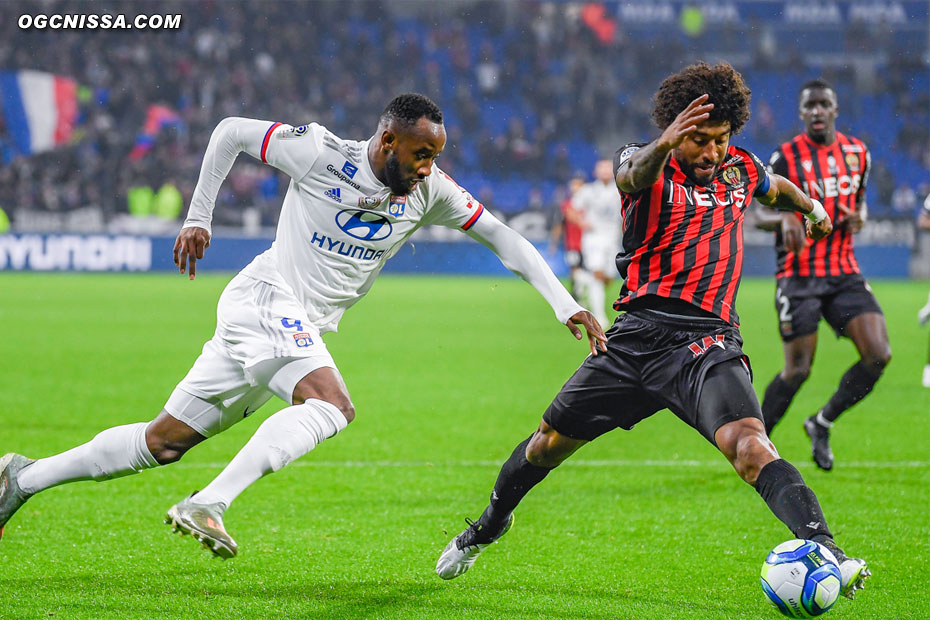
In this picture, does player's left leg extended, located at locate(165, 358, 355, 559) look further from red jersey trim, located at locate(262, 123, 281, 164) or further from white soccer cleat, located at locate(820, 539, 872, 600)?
white soccer cleat, located at locate(820, 539, 872, 600)

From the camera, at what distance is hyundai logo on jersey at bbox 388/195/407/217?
455 cm

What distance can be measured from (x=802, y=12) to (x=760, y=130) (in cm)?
730

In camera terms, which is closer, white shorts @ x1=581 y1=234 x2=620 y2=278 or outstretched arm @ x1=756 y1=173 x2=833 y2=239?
outstretched arm @ x1=756 y1=173 x2=833 y2=239

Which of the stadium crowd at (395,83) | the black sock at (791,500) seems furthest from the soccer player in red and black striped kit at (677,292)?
the stadium crowd at (395,83)

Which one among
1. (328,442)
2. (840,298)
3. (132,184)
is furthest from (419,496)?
(132,184)

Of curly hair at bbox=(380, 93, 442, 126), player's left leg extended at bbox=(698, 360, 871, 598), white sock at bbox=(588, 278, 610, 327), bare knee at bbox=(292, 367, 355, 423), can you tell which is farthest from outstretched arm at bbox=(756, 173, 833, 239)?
white sock at bbox=(588, 278, 610, 327)

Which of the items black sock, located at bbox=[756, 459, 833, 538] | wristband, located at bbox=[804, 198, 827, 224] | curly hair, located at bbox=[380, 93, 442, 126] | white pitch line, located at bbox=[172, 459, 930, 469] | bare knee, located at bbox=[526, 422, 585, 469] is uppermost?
curly hair, located at bbox=[380, 93, 442, 126]

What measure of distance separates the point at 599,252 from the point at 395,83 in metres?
19.4

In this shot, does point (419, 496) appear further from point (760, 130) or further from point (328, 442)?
point (760, 130)

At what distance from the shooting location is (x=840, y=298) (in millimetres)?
7176

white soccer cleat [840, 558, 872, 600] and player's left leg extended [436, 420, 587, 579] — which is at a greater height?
white soccer cleat [840, 558, 872, 600]

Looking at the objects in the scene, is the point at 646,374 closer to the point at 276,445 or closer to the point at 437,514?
the point at 276,445

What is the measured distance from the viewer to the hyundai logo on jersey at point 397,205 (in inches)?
179

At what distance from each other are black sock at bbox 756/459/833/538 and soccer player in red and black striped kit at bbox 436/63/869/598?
287 millimetres
